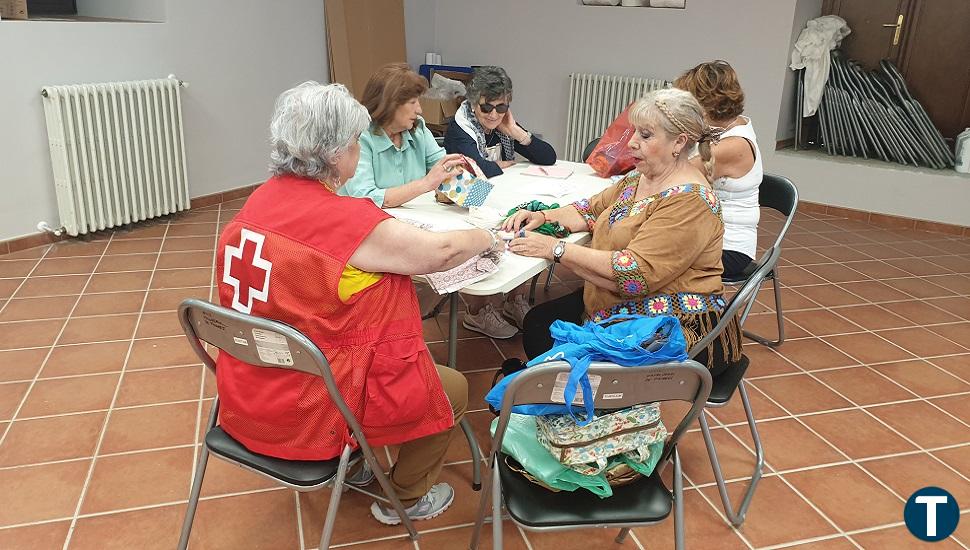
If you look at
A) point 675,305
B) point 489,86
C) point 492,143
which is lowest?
point 675,305

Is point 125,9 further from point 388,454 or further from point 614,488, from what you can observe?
point 614,488

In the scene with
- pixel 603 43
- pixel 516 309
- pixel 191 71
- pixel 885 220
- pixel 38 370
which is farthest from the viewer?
pixel 603 43

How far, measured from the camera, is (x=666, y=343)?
5.27 ft

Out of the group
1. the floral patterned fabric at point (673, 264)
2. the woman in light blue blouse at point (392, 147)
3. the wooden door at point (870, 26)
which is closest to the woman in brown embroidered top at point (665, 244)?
the floral patterned fabric at point (673, 264)

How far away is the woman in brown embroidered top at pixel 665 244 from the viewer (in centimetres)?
218

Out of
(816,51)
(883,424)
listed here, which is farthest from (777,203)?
(816,51)

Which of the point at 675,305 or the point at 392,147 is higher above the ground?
the point at 392,147

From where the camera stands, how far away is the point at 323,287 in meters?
1.71

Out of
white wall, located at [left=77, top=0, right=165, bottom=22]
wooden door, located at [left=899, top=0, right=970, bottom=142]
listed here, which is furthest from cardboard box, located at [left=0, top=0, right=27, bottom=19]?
wooden door, located at [left=899, top=0, right=970, bottom=142]

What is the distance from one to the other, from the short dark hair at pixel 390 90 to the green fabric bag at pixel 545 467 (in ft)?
4.90

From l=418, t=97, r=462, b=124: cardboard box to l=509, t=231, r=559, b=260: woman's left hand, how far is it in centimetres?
448

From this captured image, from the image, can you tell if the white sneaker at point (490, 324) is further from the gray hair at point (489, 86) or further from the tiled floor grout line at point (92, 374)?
the tiled floor grout line at point (92, 374)

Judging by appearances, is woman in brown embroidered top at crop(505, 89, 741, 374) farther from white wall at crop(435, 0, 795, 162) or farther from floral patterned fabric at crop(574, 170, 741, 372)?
white wall at crop(435, 0, 795, 162)

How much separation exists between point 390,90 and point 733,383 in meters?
1.61
